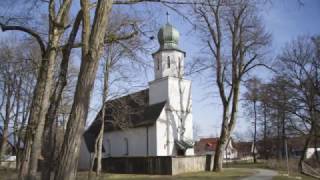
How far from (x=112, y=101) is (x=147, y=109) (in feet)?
38.7

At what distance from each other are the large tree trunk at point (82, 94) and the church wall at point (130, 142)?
31640mm

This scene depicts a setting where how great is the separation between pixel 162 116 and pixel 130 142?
570 centimetres

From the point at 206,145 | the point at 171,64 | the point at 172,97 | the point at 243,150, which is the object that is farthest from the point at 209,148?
the point at 172,97

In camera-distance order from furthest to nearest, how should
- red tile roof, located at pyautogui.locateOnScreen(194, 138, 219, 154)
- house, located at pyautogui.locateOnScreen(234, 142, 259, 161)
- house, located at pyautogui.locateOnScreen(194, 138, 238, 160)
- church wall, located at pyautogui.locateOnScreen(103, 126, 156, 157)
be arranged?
red tile roof, located at pyautogui.locateOnScreen(194, 138, 219, 154) → house, located at pyautogui.locateOnScreen(194, 138, 238, 160) → house, located at pyautogui.locateOnScreen(234, 142, 259, 161) → church wall, located at pyautogui.locateOnScreen(103, 126, 156, 157)

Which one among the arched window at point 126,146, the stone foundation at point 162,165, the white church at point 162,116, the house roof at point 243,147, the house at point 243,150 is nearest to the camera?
the stone foundation at point 162,165

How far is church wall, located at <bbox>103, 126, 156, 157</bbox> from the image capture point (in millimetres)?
40125

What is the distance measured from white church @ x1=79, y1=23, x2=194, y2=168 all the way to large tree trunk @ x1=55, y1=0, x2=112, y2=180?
95.5 ft

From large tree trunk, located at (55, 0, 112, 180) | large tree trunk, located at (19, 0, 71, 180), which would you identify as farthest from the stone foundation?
large tree trunk, located at (55, 0, 112, 180)

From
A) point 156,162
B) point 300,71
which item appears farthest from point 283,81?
point 156,162

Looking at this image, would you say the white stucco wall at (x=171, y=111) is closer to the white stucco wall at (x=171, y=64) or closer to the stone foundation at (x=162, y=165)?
the white stucco wall at (x=171, y=64)

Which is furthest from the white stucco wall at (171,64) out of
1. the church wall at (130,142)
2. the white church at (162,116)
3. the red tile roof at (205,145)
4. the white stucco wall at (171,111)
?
the red tile roof at (205,145)

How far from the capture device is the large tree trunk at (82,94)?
24.6ft

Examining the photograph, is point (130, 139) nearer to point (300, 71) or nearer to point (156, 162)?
point (156, 162)

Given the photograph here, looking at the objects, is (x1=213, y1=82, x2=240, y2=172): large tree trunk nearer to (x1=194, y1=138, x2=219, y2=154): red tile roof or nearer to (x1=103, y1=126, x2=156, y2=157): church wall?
(x1=103, y1=126, x2=156, y2=157): church wall
